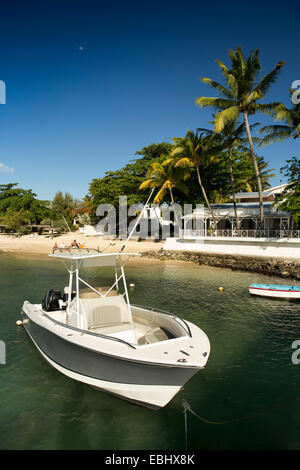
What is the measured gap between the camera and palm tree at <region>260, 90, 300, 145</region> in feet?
81.4

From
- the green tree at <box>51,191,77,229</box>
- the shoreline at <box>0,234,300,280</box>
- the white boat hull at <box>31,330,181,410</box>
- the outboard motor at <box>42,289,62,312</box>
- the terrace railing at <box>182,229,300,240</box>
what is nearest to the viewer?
the white boat hull at <box>31,330,181,410</box>

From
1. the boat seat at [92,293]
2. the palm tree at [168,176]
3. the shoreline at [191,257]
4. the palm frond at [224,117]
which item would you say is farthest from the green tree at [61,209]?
the boat seat at [92,293]

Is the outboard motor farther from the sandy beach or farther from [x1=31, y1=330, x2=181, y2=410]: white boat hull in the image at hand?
the sandy beach

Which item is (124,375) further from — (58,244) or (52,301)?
(58,244)

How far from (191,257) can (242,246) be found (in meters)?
5.19

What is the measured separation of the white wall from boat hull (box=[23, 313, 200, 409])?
22941mm

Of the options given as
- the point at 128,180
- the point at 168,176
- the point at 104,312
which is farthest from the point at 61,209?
the point at 104,312

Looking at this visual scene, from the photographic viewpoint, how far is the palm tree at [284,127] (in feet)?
81.4

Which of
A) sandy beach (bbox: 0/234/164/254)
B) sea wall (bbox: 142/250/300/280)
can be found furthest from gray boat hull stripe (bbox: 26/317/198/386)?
sandy beach (bbox: 0/234/164/254)

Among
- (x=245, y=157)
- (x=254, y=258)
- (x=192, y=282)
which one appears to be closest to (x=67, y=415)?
(x=192, y=282)

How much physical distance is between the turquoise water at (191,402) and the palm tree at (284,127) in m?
19.6

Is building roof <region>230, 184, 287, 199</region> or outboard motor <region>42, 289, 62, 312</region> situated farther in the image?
building roof <region>230, 184, 287, 199</region>

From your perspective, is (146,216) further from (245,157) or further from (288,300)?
Result: (288,300)

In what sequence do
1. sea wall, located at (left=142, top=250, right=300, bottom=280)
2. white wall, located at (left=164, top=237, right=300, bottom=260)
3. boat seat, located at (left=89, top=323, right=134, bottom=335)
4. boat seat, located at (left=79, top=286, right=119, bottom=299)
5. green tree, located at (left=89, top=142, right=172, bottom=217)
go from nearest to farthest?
boat seat, located at (left=89, top=323, right=134, bottom=335) → boat seat, located at (left=79, top=286, right=119, bottom=299) → sea wall, located at (left=142, top=250, right=300, bottom=280) → white wall, located at (left=164, top=237, right=300, bottom=260) → green tree, located at (left=89, top=142, right=172, bottom=217)
